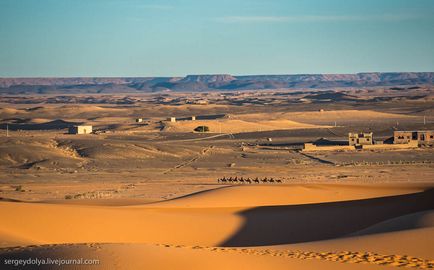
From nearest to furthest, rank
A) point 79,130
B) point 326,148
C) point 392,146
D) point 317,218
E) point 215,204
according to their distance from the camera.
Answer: point 317,218 → point 215,204 → point 392,146 → point 326,148 → point 79,130

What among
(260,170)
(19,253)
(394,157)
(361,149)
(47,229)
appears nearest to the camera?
(19,253)

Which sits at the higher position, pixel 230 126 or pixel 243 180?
pixel 243 180

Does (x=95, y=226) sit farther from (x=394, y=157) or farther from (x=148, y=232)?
(x=394, y=157)

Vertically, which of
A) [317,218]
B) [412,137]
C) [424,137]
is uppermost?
[317,218]

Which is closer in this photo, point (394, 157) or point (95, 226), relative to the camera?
point (95, 226)

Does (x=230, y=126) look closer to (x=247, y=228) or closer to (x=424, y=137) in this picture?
(x=424, y=137)

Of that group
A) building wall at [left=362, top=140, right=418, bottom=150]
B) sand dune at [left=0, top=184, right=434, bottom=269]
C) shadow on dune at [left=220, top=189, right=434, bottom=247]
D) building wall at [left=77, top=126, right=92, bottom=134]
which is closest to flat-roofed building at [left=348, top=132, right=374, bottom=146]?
building wall at [left=362, top=140, right=418, bottom=150]

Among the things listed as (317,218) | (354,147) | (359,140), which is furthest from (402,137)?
(317,218)

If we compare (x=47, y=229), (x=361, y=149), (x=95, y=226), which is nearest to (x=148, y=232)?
(x=95, y=226)
